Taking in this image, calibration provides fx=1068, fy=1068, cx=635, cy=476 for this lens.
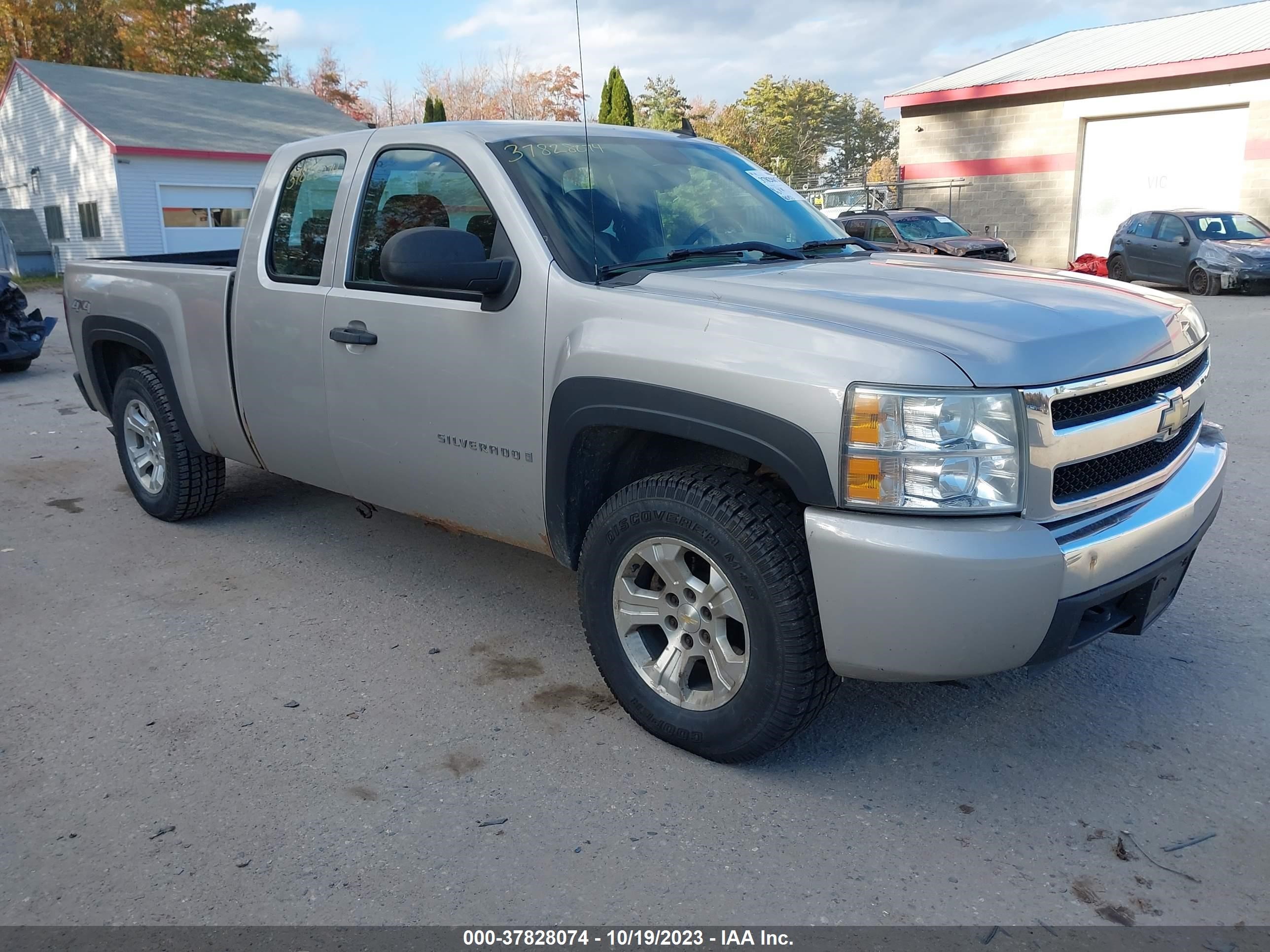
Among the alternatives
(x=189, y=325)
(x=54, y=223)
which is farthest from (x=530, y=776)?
(x=54, y=223)

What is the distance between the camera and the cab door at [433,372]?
3.62 m

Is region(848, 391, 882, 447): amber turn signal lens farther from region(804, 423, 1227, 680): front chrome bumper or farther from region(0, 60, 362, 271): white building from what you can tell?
region(0, 60, 362, 271): white building

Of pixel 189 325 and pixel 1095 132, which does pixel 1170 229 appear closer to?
pixel 1095 132

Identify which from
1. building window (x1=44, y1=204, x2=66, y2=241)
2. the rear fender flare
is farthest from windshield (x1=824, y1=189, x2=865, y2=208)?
the rear fender flare

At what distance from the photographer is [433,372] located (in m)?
3.85

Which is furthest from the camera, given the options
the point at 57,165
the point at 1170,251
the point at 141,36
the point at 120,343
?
the point at 141,36

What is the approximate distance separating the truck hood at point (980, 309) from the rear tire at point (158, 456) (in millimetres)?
3153

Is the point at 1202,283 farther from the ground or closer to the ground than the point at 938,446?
closer to the ground

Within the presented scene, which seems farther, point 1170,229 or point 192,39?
point 192,39

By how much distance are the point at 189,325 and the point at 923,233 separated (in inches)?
627

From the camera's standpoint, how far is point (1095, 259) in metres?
22.0

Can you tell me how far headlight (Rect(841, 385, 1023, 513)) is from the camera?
8.79 feet
